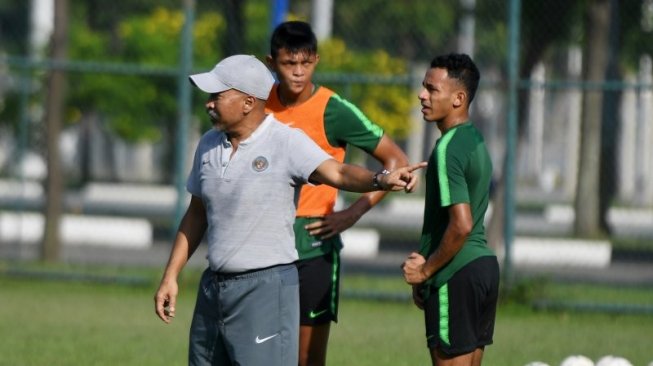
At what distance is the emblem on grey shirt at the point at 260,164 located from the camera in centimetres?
565

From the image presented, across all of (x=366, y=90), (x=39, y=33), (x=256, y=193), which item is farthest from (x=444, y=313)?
(x=39, y=33)

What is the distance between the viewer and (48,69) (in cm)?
1501

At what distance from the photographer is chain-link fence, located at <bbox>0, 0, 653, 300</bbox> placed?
16203mm

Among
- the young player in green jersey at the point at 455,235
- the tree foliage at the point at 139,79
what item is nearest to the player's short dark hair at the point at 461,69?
the young player in green jersey at the point at 455,235

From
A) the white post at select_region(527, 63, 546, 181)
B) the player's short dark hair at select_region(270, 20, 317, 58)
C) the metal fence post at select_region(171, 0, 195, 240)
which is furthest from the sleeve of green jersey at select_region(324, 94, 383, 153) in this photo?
the white post at select_region(527, 63, 546, 181)

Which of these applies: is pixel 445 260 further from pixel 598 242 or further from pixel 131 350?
pixel 598 242

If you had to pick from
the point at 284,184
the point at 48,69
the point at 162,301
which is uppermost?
the point at 48,69

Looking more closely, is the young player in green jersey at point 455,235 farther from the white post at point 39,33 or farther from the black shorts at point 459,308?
the white post at point 39,33

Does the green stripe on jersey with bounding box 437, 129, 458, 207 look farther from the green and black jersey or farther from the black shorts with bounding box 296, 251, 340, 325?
the black shorts with bounding box 296, 251, 340, 325

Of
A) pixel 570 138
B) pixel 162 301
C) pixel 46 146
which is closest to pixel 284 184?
pixel 162 301

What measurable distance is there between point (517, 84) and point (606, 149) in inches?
298

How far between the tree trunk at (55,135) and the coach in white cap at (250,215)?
10.2 metres

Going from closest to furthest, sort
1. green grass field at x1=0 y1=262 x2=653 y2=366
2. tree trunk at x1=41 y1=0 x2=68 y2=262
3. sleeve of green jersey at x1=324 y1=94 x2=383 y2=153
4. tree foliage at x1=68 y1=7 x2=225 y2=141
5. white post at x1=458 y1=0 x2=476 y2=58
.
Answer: sleeve of green jersey at x1=324 y1=94 x2=383 y2=153, green grass field at x1=0 y1=262 x2=653 y2=366, tree trunk at x1=41 y1=0 x2=68 y2=262, white post at x1=458 y1=0 x2=476 y2=58, tree foliage at x1=68 y1=7 x2=225 y2=141

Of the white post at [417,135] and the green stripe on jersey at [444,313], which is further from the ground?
the white post at [417,135]
